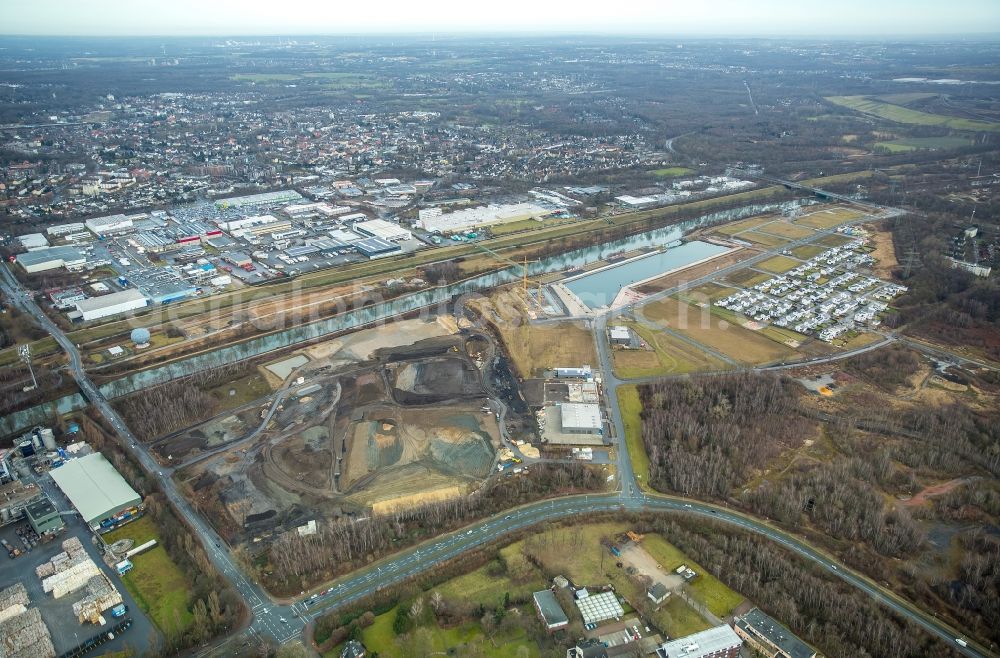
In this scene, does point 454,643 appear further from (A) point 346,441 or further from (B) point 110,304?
(B) point 110,304

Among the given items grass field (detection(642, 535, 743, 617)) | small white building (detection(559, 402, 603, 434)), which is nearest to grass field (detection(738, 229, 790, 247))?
small white building (detection(559, 402, 603, 434))

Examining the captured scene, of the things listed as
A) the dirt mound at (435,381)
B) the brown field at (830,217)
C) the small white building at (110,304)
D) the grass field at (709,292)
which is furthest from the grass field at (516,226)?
the small white building at (110,304)

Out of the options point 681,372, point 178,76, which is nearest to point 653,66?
point 178,76

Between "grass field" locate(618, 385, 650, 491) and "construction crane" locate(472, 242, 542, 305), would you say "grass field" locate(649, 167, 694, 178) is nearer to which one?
"construction crane" locate(472, 242, 542, 305)

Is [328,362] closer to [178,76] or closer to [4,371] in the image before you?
[4,371]

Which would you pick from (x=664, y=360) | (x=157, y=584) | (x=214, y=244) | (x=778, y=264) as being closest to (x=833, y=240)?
(x=778, y=264)

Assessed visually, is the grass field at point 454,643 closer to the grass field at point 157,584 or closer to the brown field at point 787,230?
the grass field at point 157,584

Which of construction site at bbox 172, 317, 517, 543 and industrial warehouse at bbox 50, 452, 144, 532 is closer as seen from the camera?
industrial warehouse at bbox 50, 452, 144, 532
